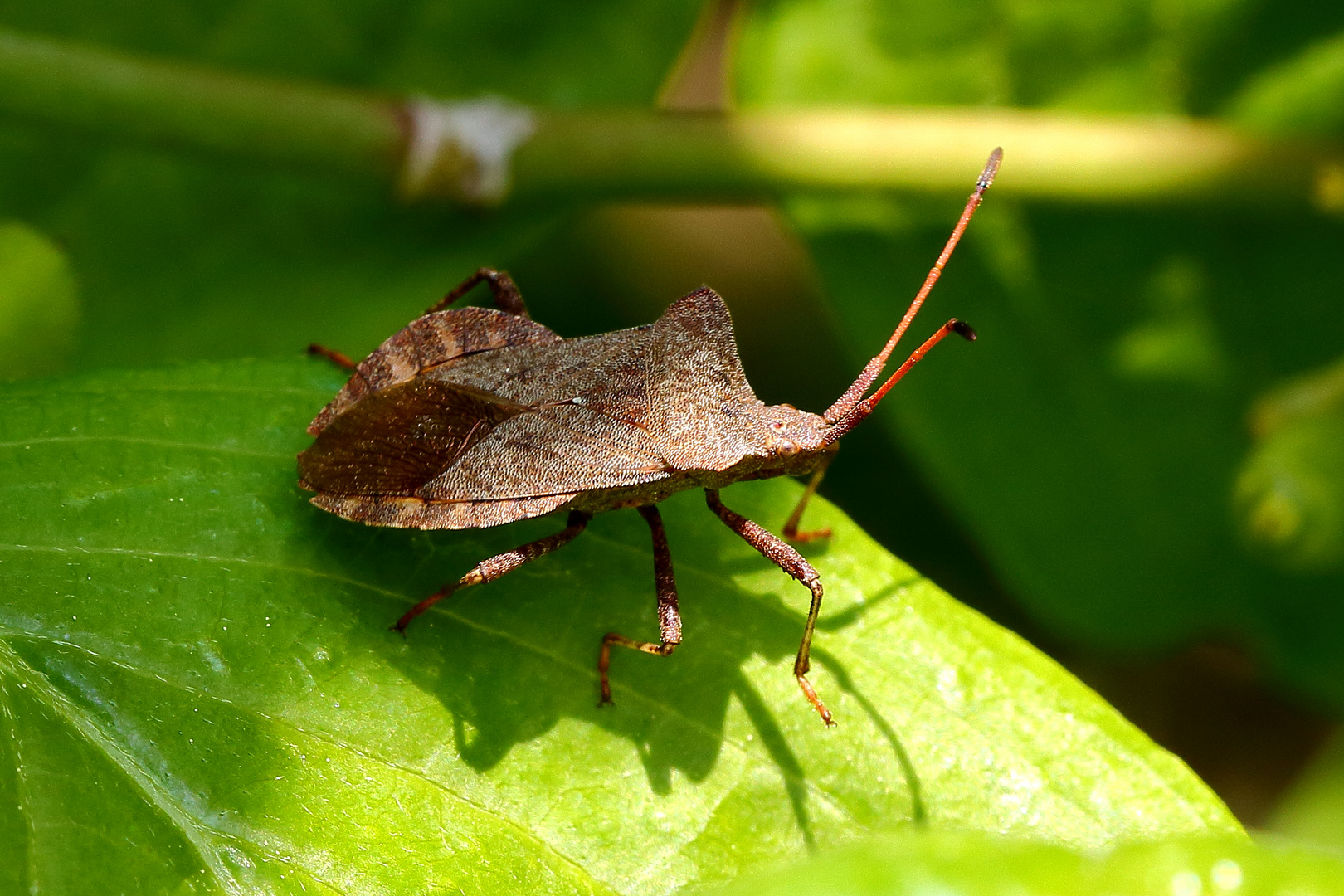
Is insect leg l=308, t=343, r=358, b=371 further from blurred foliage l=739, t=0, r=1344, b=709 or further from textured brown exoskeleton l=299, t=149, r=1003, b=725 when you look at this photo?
blurred foliage l=739, t=0, r=1344, b=709

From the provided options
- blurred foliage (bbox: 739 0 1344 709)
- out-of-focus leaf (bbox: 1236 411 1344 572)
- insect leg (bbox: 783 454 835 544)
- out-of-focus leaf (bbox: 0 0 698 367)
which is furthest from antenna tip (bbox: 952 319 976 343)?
out-of-focus leaf (bbox: 0 0 698 367)

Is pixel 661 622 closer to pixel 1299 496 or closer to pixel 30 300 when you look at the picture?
pixel 30 300

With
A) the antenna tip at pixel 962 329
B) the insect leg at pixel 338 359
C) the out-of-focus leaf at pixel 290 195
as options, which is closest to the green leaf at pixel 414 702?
the insect leg at pixel 338 359

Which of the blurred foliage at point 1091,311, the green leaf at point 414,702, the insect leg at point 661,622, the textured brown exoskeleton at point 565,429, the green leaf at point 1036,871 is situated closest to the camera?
the green leaf at point 1036,871

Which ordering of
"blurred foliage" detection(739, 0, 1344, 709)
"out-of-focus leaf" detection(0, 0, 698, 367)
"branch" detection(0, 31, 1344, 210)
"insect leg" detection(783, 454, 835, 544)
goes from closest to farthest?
"insect leg" detection(783, 454, 835, 544) < "branch" detection(0, 31, 1344, 210) < "out-of-focus leaf" detection(0, 0, 698, 367) < "blurred foliage" detection(739, 0, 1344, 709)

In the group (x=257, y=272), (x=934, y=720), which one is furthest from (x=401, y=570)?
(x=257, y=272)

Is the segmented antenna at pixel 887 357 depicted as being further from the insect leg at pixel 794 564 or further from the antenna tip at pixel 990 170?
the insect leg at pixel 794 564

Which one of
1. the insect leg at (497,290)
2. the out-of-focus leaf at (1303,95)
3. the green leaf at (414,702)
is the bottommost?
the green leaf at (414,702)
